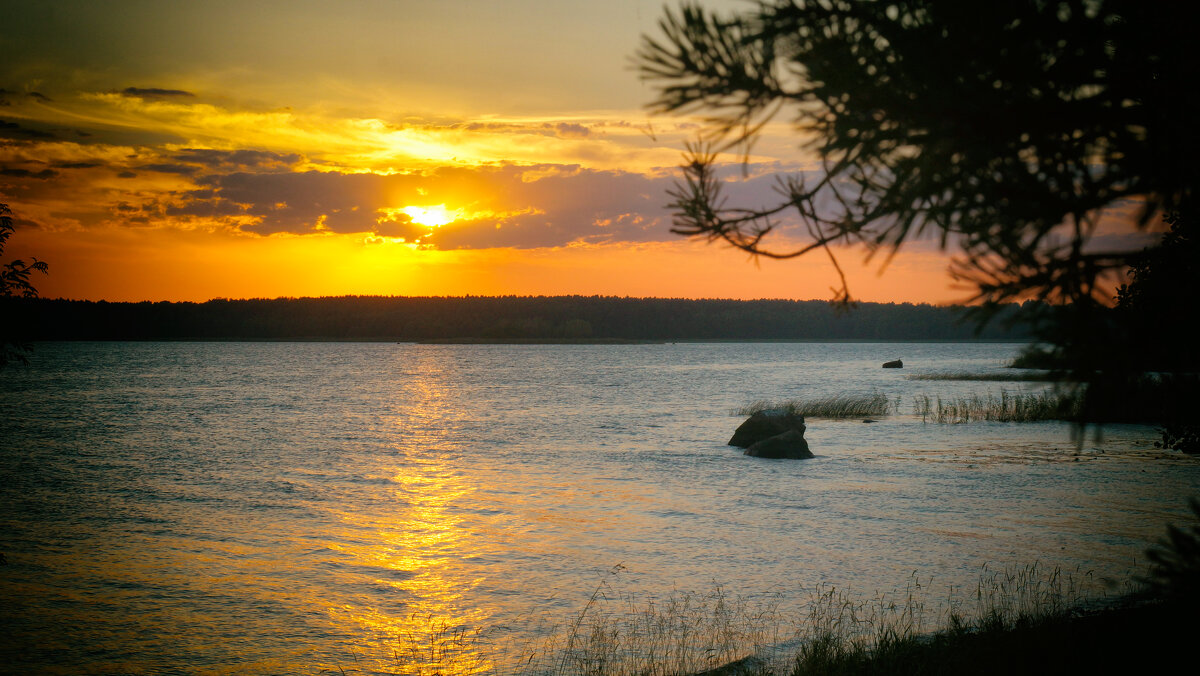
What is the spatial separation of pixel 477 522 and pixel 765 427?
50.4 ft

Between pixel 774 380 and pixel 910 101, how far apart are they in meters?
78.5

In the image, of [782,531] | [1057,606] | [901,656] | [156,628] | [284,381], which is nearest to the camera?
[901,656]

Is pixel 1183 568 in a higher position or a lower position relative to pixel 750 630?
higher

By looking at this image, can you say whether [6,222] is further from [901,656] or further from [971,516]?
[971,516]

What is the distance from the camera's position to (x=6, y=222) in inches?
548

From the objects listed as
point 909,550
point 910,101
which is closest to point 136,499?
point 909,550

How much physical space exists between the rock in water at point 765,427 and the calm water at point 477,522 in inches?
49.4

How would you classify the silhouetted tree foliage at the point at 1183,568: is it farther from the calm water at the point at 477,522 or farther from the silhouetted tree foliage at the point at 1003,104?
the calm water at the point at 477,522

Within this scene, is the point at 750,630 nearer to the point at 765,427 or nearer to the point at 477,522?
the point at 477,522

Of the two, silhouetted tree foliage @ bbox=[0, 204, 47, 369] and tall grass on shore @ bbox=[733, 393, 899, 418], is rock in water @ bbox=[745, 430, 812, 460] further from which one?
silhouetted tree foliage @ bbox=[0, 204, 47, 369]

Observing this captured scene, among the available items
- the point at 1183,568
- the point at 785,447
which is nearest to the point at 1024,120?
the point at 1183,568

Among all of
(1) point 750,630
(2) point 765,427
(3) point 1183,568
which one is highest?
(3) point 1183,568

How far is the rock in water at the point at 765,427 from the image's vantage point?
1288 inches

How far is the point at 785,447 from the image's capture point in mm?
30812
